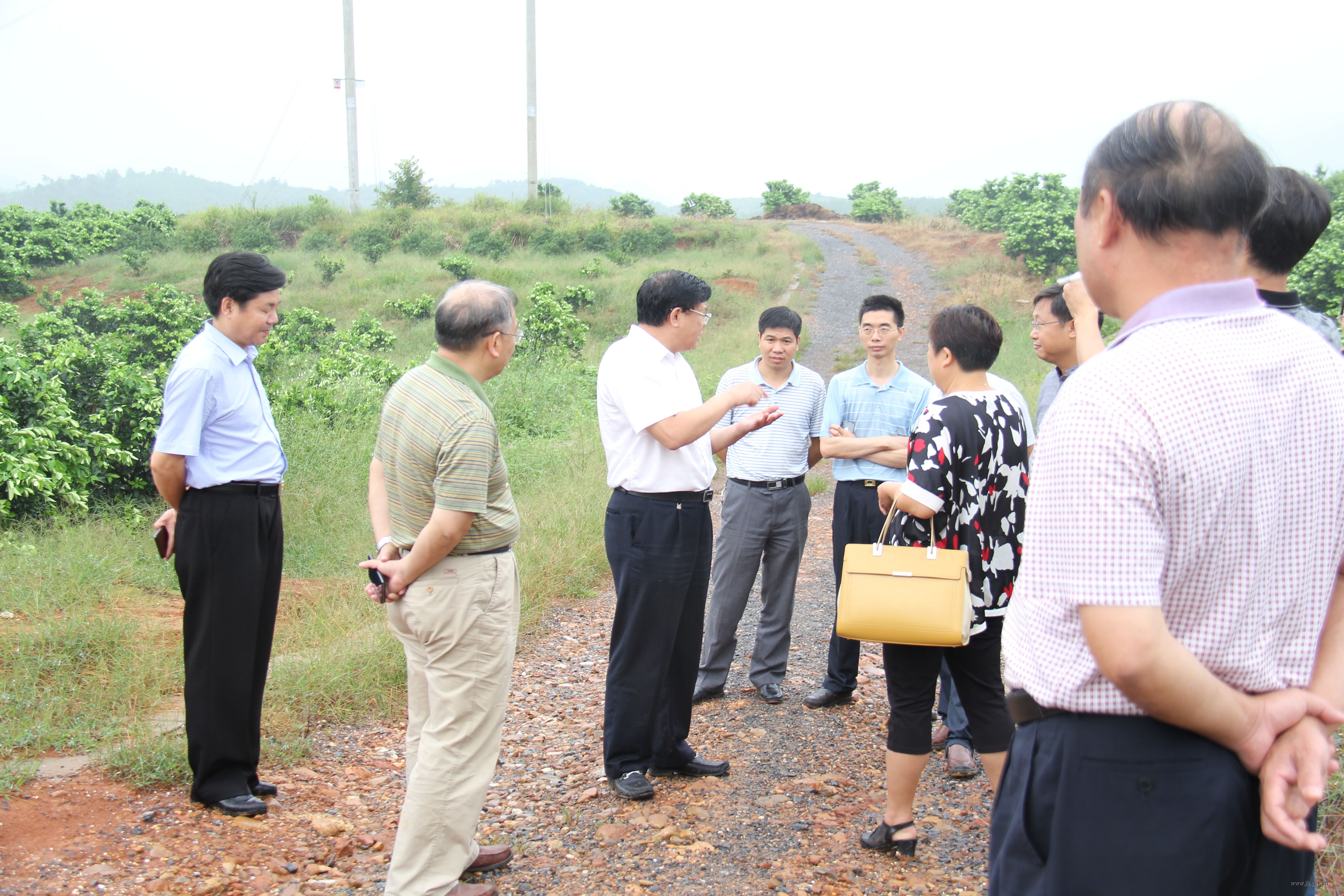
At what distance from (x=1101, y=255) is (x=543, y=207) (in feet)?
112

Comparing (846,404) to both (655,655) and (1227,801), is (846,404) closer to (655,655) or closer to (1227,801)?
(655,655)

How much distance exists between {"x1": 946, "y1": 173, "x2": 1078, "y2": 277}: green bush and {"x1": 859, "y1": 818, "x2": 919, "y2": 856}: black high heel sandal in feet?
58.5

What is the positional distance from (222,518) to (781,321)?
2642mm

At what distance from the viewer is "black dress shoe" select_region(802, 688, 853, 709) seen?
4.25 meters

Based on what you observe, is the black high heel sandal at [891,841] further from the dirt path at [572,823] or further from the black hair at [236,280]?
the black hair at [236,280]

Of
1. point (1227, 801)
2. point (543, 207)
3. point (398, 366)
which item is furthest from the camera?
point (543, 207)

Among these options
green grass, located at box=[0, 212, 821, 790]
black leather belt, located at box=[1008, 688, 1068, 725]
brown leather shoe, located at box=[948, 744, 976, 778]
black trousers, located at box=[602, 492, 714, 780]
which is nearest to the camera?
black leather belt, located at box=[1008, 688, 1068, 725]

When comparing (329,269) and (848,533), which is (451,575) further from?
(329,269)

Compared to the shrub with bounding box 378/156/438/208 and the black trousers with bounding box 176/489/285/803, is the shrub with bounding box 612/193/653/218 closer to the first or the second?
the shrub with bounding box 378/156/438/208

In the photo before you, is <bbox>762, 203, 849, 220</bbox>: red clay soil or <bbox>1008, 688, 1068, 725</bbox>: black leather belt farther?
<bbox>762, 203, 849, 220</bbox>: red clay soil

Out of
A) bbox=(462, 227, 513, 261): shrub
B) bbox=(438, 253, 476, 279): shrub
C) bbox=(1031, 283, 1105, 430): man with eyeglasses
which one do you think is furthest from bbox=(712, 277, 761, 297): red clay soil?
bbox=(1031, 283, 1105, 430): man with eyeglasses

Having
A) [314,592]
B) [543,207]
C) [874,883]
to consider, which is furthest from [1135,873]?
[543,207]

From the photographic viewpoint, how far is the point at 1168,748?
119cm

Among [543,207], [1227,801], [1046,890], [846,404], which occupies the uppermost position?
[543,207]
